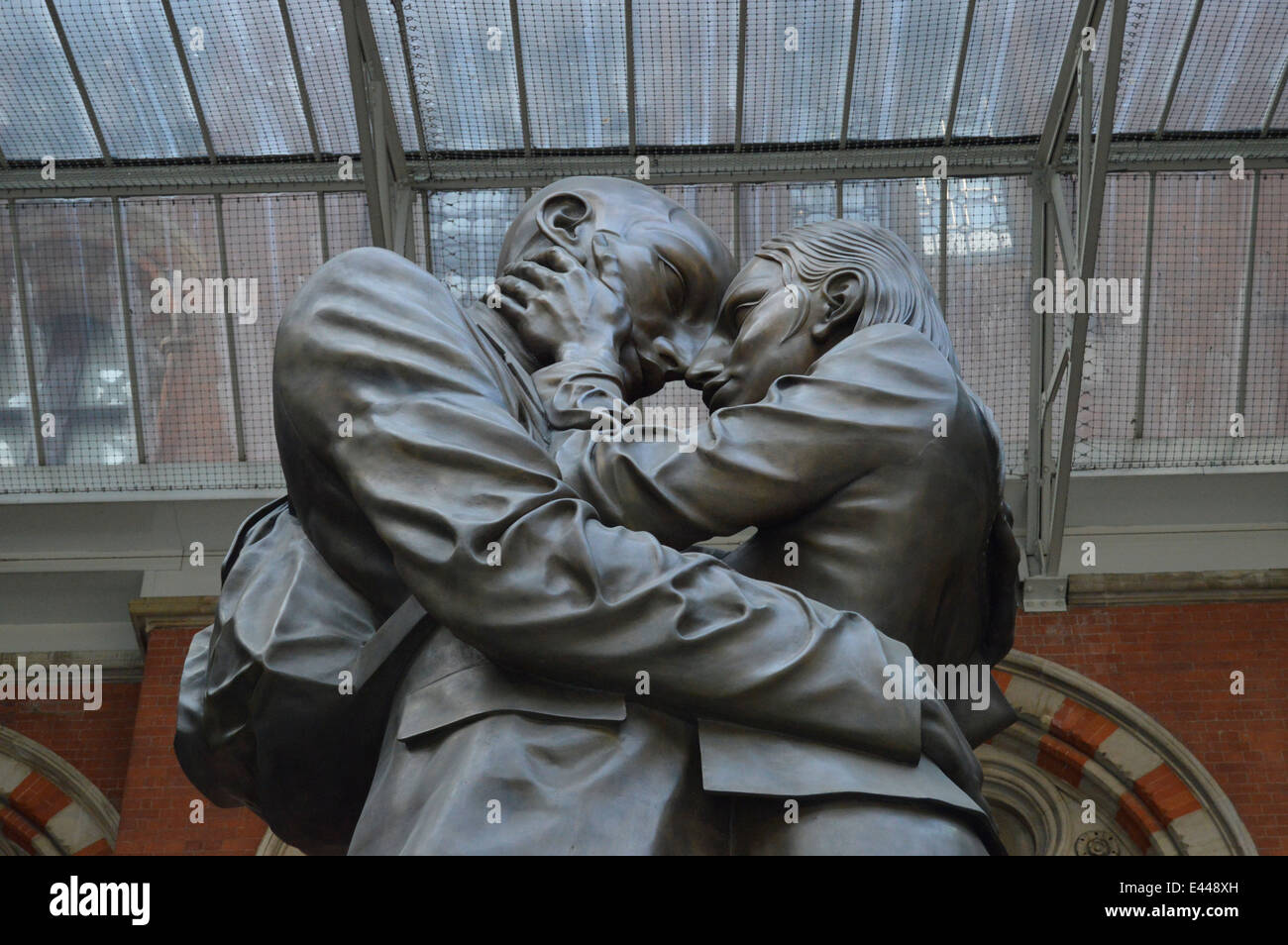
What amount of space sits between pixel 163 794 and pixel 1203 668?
7260 mm

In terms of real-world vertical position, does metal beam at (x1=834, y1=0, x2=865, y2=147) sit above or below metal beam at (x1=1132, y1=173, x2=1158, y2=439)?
above

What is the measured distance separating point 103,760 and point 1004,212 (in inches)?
294

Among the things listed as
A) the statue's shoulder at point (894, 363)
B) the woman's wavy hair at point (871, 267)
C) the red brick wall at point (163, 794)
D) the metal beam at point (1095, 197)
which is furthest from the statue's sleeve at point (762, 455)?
the red brick wall at point (163, 794)

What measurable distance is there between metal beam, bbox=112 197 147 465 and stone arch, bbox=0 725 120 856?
2394 mm

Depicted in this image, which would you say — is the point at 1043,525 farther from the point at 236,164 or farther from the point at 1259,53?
the point at 236,164

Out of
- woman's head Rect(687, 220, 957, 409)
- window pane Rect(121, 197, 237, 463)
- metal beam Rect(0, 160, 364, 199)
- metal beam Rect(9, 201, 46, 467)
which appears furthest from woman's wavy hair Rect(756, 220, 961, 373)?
metal beam Rect(9, 201, 46, 467)

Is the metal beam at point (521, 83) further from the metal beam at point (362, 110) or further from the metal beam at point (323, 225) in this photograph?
the metal beam at point (323, 225)

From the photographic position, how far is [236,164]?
39.1 feet

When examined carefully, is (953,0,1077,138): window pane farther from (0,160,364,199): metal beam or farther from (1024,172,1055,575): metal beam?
(0,160,364,199): metal beam

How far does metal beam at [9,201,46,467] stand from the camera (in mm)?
12156

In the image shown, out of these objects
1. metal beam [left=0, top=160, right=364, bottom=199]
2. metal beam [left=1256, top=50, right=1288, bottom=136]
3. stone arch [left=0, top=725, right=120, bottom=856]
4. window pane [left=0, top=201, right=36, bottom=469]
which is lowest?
stone arch [left=0, top=725, right=120, bottom=856]
